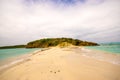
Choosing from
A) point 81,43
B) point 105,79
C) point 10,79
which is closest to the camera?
point 105,79

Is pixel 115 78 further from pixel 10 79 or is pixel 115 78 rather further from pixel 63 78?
pixel 10 79

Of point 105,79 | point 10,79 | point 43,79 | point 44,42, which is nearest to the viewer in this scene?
point 105,79

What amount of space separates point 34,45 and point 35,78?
7775 cm

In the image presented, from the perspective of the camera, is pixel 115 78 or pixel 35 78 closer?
pixel 115 78

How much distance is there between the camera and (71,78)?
12.2ft

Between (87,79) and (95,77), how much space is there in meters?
0.39

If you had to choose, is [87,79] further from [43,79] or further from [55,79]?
[43,79]

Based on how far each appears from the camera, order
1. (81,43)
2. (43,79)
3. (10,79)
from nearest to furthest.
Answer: (43,79) < (10,79) < (81,43)

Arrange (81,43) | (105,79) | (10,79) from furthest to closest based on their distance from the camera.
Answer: (81,43) → (10,79) → (105,79)

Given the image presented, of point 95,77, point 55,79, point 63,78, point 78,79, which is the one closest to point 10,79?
point 55,79

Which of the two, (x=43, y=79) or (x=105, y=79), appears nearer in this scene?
(x=105, y=79)

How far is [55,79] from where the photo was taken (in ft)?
12.1

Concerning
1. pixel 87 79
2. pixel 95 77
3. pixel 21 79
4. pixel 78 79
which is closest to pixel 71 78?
pixel 78 79

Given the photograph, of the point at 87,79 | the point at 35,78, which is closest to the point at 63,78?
the point at 87,79
